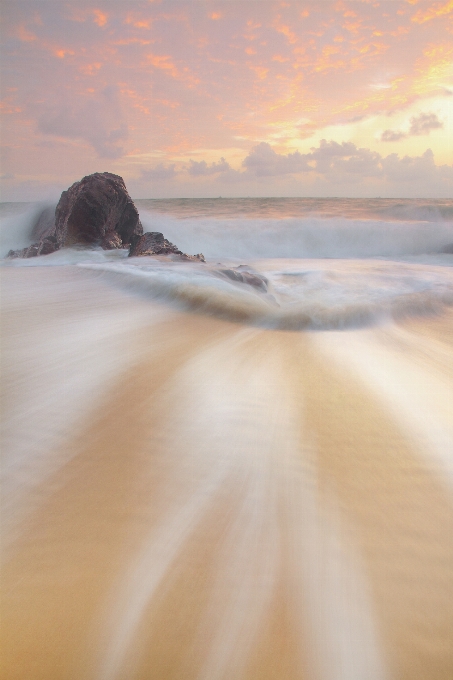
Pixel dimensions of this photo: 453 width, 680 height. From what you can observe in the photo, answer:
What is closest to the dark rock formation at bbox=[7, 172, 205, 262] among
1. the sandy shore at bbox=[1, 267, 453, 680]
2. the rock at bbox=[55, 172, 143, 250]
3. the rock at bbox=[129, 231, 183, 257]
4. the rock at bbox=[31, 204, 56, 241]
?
the rock at bbox=[55, 172, 143, 250]

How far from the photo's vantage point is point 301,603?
2.39 feet

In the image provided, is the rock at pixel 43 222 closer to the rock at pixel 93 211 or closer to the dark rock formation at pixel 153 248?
the rock at pixel 93 211

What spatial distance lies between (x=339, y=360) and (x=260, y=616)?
1215 mm

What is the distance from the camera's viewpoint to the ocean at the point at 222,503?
2.23 feet

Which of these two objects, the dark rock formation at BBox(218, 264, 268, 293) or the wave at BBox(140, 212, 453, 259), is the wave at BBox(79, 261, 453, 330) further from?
the wave at BBox(140, 212, 453, 259)

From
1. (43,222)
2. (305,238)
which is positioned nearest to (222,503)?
(43,222)

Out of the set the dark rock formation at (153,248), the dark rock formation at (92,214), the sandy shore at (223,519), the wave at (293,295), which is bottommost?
the sandy shore at (223,519)

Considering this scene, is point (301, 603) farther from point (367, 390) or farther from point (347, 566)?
point (367, 390)

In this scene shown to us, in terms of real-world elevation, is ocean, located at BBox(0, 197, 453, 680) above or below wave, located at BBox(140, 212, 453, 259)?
below

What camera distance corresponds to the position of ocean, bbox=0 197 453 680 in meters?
0.68

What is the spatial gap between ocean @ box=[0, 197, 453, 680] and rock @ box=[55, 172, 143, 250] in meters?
4.11

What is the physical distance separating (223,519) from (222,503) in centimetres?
5

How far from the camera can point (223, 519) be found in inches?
35.5

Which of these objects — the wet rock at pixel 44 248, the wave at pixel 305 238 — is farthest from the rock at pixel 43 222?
the wave at pixel 305 238
